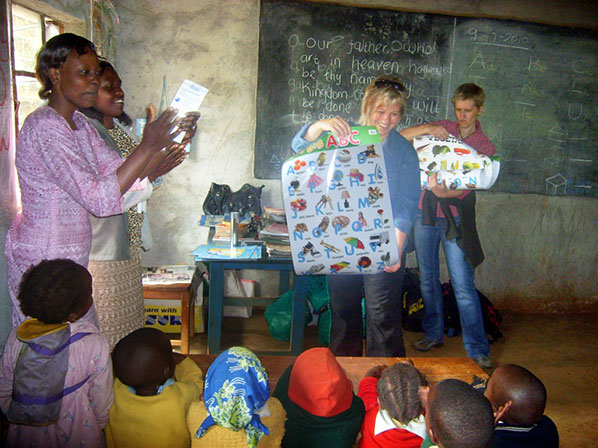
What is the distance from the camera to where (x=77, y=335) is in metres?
1.35

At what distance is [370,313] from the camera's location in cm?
225

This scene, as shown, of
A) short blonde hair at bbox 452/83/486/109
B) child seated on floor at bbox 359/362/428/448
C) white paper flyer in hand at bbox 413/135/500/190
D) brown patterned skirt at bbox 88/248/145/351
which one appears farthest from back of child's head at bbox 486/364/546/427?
short blonde hair at bbox 452/83/486/109

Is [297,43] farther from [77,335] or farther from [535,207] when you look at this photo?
[77,335]

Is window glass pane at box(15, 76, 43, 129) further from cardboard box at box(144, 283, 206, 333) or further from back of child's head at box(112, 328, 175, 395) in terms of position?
back of child's head at box(112, 328, 175, 395)

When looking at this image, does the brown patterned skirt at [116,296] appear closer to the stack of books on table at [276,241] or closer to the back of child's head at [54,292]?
the back of child's head at [54,292]

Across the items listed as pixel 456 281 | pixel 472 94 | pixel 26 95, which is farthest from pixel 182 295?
pixel 472 94

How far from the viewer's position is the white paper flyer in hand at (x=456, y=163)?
2.49 m

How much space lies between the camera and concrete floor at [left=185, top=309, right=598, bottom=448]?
2.59m

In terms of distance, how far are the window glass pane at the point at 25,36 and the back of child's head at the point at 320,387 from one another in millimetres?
2204

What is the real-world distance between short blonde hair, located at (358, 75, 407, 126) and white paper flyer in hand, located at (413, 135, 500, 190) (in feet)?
1.74

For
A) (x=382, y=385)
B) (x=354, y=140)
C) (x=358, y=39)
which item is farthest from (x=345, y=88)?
(x=382, y=385)

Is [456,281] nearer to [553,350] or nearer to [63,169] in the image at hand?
[553,350]

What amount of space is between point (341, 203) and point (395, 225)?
0.30m

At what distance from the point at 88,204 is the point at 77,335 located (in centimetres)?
41
